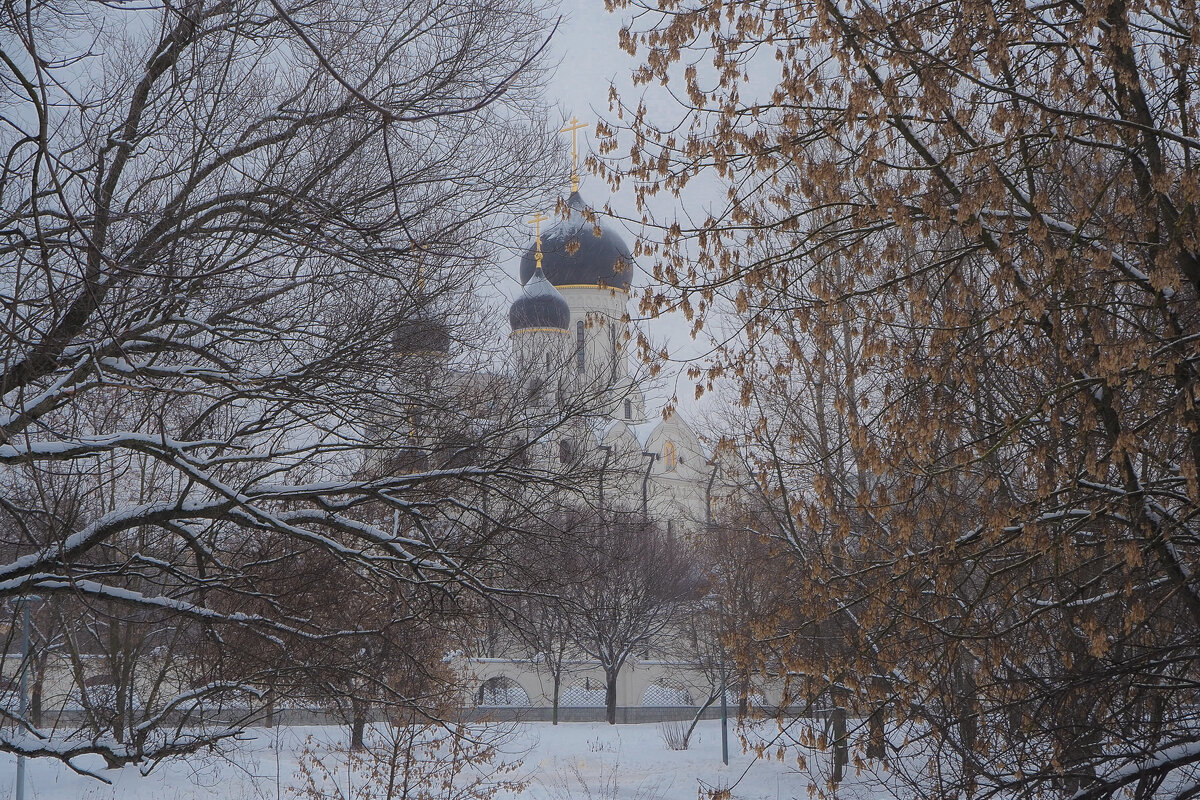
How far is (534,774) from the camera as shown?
57.6 ft

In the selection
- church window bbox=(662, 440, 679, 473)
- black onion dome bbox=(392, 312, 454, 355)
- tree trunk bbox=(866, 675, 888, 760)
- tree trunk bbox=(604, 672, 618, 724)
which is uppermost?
church window bbox=(662, 440, 679, 473)

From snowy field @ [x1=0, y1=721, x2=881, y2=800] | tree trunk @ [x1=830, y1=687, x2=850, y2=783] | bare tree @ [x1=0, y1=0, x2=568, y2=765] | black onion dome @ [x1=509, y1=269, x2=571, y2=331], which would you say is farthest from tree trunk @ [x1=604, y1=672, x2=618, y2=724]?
bare tree @ [x1=0, y1=0, x2=568, y2=765]

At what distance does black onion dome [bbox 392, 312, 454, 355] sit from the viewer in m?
6.99

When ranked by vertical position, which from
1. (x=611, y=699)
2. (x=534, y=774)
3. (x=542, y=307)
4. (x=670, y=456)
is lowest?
(x=534, y=774)

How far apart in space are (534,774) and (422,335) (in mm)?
12286

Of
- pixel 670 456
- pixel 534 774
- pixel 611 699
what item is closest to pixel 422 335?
pixel 534 774

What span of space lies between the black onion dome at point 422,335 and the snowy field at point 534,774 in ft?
17.4

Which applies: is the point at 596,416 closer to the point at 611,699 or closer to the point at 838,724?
the point at 838,724

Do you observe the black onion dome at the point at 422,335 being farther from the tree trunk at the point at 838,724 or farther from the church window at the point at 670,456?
the church window at the point at 670,456

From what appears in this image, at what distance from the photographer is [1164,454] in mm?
5559

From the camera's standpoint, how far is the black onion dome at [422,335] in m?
6.99

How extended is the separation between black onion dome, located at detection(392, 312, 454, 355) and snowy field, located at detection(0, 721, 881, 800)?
5318 millimetres

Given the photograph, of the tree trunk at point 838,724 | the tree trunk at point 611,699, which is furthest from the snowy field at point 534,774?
the tree trunk at point 611,699

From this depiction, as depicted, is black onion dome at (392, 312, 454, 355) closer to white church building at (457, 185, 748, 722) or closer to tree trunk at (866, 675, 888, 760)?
white church building at (457, 185, 748, 722)
